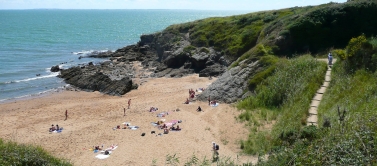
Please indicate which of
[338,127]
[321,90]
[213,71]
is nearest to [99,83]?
[213,71]

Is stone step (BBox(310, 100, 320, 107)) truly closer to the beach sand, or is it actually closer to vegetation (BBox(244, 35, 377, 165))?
vegetation (BBox(244, 35, 377, 165))

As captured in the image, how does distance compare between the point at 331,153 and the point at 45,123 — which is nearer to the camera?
the point at 331,153

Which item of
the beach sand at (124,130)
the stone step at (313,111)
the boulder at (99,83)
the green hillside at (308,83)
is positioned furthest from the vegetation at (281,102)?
the boulder at (99,83)

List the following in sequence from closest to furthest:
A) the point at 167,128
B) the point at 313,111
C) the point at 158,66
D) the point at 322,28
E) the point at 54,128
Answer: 1. the point at 313,111
2. the point at 167,128
3. the point at 54,128
4. the point at 322,28
5. the point at 158,66

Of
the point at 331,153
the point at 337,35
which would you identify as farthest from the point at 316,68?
the point at 331,153

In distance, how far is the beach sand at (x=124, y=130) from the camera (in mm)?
20859

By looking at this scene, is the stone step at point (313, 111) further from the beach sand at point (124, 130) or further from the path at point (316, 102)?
the beach sand at point (124, 130)

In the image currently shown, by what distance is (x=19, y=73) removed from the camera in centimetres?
4978

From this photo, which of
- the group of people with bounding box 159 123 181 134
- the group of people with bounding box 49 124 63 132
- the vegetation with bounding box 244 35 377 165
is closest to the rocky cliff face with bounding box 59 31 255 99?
the vegetation with bounding box 244 35 377 165

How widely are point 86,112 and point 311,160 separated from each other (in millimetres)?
25648

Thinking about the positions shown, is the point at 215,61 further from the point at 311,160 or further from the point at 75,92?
the point at 311,160

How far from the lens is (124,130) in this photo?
25594 mm

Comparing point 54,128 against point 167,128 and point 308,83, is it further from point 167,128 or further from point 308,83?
point 308,83

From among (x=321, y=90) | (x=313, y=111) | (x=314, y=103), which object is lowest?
(x=313, y=111)
